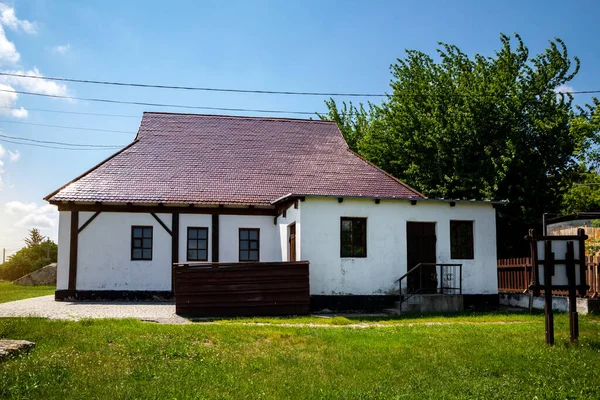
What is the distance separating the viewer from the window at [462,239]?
1850 cm

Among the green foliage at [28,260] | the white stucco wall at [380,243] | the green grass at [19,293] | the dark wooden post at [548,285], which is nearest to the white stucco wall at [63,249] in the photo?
the green grass at [19,293]

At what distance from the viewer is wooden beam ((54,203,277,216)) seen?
20844mm

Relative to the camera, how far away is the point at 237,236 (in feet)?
71.5

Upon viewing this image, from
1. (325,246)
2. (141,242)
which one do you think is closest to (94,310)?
(141,242)

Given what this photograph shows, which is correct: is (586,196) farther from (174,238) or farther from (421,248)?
(174,238)

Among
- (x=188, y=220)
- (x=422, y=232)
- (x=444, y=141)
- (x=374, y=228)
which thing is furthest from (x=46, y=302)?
(x=444, y=141)

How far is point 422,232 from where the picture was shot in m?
18.3

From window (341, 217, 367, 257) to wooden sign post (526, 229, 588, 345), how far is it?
7653 millimetres

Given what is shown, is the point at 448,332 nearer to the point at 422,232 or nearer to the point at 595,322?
the point at 595,322

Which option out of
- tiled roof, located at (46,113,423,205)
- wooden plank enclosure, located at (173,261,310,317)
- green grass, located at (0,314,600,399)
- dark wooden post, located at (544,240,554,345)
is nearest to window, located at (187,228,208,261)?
tiled roof, located at (46,113,423,205)

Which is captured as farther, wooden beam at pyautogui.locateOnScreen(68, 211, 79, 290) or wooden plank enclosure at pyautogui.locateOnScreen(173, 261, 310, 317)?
wooden beam at pyautogui.locateOnScreen(68, 211, 79, 290)

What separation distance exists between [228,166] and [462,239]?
9743mm

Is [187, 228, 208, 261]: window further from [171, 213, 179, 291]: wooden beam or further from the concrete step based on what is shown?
the concrete step

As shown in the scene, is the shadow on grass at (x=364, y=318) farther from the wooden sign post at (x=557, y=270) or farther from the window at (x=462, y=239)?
the wooden sign post at (x=557, y=270)
